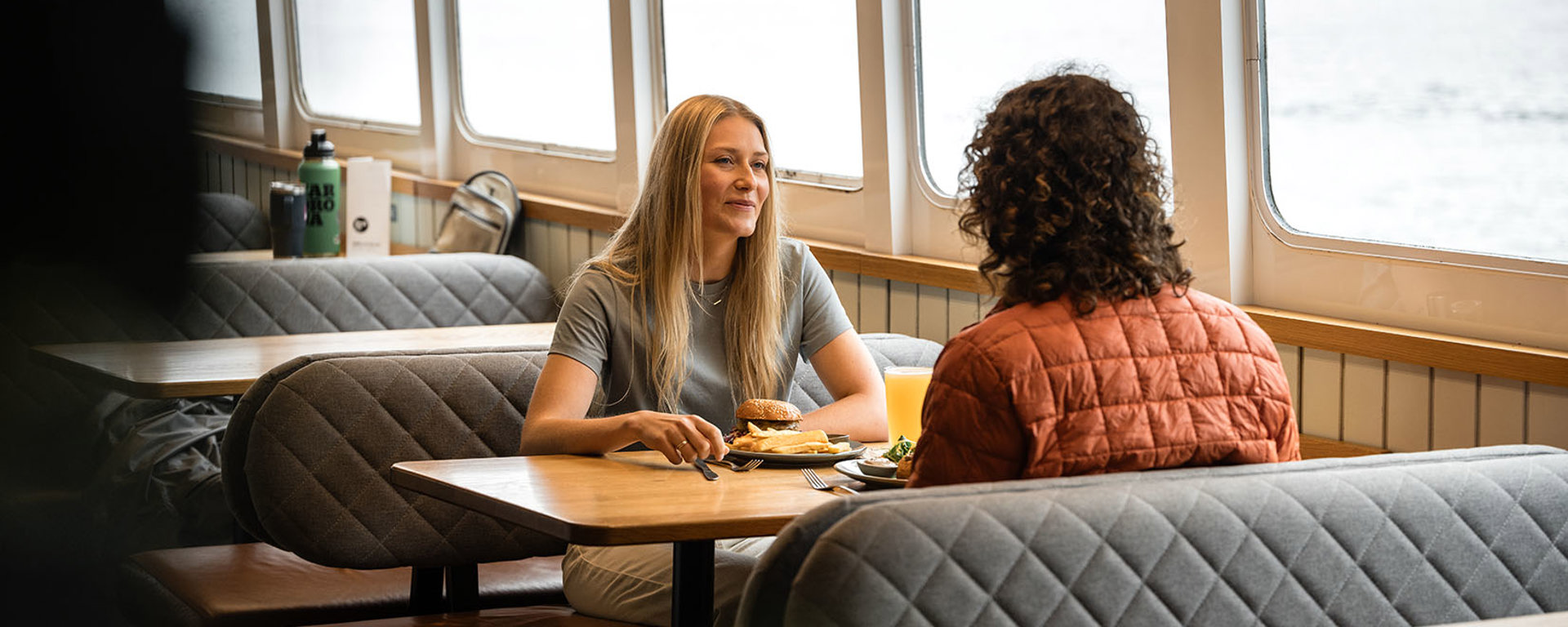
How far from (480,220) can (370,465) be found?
223 cm

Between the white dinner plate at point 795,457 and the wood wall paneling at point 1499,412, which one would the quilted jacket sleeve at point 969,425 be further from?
the wood wall paneling at point 1499,412

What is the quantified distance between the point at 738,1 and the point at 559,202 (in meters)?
0.91

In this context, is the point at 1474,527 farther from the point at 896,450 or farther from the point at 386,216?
the point at 386,216

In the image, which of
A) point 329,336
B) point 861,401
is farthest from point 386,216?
point 861,401

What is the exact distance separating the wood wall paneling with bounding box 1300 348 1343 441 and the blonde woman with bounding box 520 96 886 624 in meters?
Answer: 0.59

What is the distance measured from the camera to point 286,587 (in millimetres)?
2064

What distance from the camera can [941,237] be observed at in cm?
289

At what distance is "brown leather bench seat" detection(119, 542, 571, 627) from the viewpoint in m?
1.96

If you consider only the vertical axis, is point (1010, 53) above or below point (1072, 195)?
above

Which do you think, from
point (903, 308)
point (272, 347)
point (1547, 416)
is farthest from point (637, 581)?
point (272, 347)

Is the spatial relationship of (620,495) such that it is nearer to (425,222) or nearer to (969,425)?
(969,425)

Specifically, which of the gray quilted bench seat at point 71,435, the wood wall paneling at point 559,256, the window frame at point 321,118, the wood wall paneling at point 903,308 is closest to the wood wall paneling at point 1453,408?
the wood wall paneling at point 903,308

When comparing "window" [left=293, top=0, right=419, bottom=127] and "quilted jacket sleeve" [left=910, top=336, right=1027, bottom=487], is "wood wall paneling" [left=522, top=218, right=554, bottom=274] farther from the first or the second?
"quilted jacket sleeve" [left=910, top=336, right=1027, bottom=487]

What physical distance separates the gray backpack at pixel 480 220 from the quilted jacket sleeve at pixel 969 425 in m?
3.00
